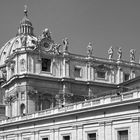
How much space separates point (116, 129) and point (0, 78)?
80.7 m

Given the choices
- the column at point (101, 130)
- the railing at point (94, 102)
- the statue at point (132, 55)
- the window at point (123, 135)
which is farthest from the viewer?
the statue at point (132, 55)

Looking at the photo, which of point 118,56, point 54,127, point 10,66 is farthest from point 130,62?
point 54,127

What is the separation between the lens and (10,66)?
291 ft

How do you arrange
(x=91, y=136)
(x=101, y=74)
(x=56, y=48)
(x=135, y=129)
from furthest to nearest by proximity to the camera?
(x=101, y=74) < (x=56, y=48) < (x=91, y=136) < (x=135, y=129)

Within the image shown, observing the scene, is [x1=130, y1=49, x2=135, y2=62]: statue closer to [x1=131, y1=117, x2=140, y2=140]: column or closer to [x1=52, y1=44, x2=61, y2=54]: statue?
[x1=52, y1=44, x2=61, y2=54]: statue

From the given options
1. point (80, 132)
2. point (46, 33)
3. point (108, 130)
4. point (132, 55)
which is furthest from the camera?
point (132, 55)

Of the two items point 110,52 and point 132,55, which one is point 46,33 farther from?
point 132,55

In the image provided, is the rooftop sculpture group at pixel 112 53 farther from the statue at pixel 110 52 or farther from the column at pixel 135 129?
the column at pixel 135 129

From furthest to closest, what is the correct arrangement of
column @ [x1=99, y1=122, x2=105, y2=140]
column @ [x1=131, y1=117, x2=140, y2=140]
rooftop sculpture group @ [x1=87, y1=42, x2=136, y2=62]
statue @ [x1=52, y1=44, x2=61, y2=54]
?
rooftop sculpture group @ [x1=87, y1=42, x2=136, y2=62]
statue @ [x1=52, y1=44, x2=61, y2=54]
column @ [x1=99, y1=122, x2=105, y2=140]
column @ [x1=131, y1=117, x2=140, y2=140]

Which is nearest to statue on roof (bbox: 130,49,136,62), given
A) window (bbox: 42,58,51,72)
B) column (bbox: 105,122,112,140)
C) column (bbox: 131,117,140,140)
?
window (bbox: 42,58,51,72)

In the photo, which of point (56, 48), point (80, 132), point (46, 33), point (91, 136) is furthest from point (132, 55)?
point (91, 136)

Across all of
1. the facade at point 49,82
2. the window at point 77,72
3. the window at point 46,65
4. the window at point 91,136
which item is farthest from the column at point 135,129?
the window at point 77,72

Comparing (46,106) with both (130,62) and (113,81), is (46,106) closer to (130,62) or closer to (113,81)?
(113,81)

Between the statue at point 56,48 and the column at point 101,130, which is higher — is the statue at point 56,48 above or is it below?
above
